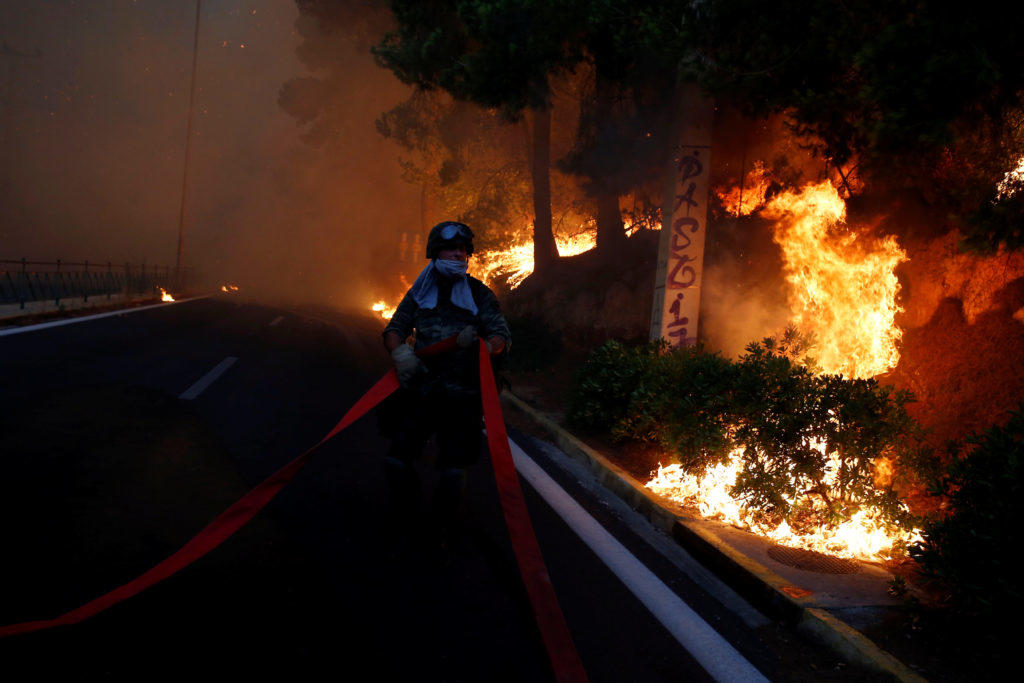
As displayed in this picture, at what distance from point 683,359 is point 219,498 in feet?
14.4

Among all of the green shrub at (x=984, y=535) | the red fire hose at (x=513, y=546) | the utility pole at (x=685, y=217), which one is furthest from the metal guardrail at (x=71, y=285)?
the green shrub at (x=984, y=535)

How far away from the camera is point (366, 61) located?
110 ft

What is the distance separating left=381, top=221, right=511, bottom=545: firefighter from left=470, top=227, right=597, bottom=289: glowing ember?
18718mm

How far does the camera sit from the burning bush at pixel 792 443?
4848 mm

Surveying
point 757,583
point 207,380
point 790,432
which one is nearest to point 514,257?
point 207,380

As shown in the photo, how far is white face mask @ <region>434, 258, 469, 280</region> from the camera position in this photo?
13.7 feet

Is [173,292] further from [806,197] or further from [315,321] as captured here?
[806,197]

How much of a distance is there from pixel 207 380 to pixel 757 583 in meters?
7.89

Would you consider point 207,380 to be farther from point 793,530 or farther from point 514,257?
point 514,257

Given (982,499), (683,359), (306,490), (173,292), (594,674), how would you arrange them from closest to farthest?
(594,674)
(982,499)
(306,490)
(683,359)
(173,292)

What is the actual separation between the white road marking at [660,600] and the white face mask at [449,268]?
6.23 ft

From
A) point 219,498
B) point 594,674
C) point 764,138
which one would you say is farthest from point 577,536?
point 764,138

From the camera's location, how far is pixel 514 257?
24.9 m

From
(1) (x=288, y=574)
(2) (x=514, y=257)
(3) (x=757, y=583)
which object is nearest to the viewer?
(1) (x=288, y=574)
